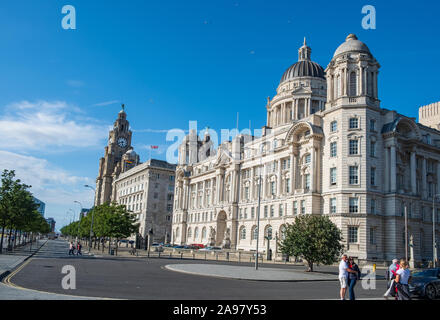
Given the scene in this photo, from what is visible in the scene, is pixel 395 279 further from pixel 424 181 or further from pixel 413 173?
pixel 424 181

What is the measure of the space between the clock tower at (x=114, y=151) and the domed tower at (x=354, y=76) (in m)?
119

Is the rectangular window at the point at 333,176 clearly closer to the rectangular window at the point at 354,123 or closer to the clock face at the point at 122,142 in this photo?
the rectangular window at the point at 354,123

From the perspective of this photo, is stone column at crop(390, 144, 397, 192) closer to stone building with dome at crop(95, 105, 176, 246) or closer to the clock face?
stone building with dome at crop(95, 105, 176, 246)

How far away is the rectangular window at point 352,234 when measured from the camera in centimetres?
5312

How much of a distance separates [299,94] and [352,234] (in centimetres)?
4425

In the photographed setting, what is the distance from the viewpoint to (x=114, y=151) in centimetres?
16875

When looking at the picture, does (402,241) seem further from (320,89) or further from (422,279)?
(320,89)

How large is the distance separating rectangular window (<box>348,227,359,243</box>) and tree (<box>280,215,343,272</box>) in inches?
734

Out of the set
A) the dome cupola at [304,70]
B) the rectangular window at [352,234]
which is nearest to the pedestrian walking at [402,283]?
the rectangular window at [352,234]

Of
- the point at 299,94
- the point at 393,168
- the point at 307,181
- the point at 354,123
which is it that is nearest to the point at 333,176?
the point at 307,181

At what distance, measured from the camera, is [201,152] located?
401 ft
